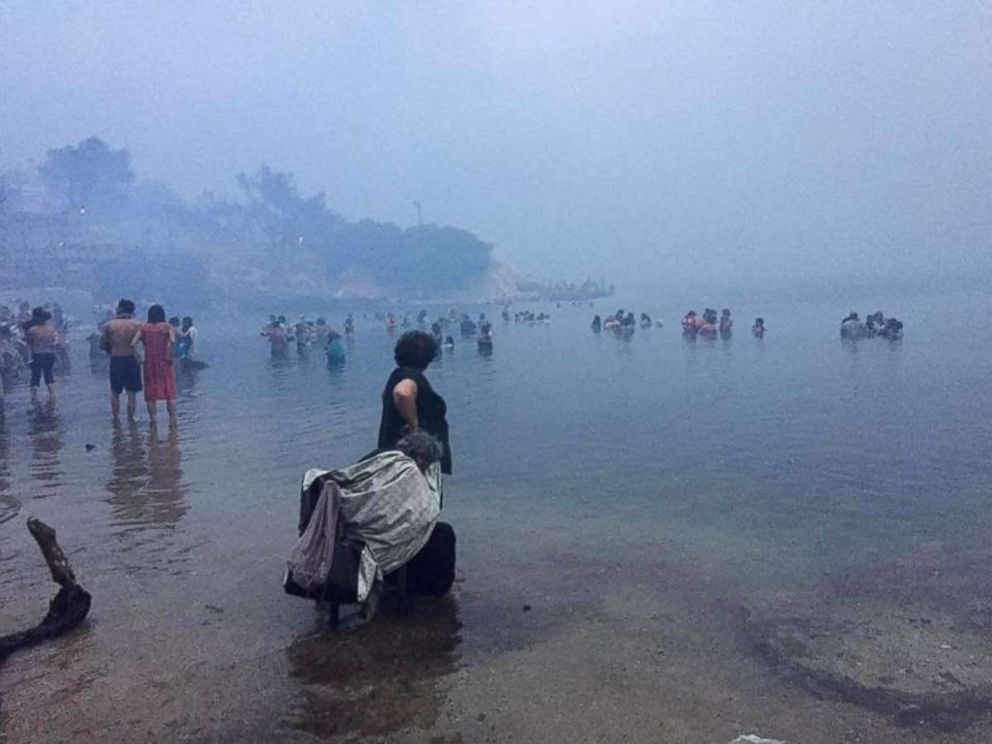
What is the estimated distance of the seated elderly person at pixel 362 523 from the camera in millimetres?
4762

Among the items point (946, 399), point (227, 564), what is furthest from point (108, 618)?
point (946, 399)

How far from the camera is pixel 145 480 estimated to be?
31.9ft

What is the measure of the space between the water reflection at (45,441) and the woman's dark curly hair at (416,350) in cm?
570

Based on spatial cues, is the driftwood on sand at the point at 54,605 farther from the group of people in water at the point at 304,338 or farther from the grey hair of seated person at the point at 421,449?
the group of people in water at the point at 304,338

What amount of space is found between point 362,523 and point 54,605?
6.91ft

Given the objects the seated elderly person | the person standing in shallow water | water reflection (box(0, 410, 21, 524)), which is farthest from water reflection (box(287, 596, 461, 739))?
the person standing in shallow water

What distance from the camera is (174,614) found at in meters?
5.57

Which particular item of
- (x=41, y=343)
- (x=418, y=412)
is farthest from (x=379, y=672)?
(x=41, y=343)

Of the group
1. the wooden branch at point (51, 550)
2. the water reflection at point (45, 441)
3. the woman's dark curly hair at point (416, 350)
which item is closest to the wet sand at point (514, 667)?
the wooden branch at point (51, 550)

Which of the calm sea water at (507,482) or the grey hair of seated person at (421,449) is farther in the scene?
the calm sea water at (507,482)

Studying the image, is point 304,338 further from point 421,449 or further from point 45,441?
point 421,449

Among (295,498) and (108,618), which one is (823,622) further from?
(295,498)

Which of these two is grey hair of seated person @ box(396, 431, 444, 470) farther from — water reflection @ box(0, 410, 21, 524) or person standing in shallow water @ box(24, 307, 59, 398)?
person standing in shallow water @ box(24, 307, 59, 398)

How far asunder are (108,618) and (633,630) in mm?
3428
